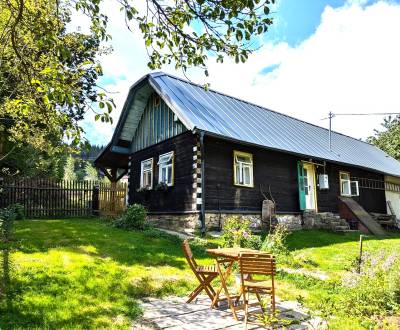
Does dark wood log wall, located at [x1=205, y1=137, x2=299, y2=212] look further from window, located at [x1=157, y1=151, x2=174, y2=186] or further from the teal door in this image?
window, located at [x1=157, y1=151, x2=174, y2=186]

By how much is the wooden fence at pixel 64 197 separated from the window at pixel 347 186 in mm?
11412

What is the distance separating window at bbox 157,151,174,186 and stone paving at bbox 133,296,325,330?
8.40m

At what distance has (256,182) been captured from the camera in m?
14.0

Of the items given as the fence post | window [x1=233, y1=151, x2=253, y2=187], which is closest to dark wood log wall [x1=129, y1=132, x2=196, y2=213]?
window [x1=233, y1=151, x2=253, y2=187]

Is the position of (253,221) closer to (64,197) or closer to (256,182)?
(256,182)

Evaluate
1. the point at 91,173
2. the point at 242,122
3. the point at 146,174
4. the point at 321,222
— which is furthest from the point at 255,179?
the point at 91,173

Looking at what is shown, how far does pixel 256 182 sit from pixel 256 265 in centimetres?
953

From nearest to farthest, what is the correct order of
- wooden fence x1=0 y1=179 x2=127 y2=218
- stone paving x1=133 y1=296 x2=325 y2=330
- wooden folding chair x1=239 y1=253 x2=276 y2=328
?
stone paving x1=133 y1=296 x2=325 y2=330 → wooden folding chair x1=239 y1=253 x2=276 y2=328 → wooden fence x1=0 y1=179 x2=127 y2=218

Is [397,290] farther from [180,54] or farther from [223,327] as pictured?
[180,54]

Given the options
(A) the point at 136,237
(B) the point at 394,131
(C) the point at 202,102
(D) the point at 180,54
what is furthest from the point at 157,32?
(B) the point at 394,131

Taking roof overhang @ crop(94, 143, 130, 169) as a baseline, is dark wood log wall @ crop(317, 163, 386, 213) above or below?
below

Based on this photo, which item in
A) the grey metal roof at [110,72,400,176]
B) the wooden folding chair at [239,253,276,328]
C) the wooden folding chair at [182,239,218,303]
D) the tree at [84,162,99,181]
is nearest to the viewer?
the wooden folding chair at [239,253,276,328]

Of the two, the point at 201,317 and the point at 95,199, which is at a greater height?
the point at 95,199

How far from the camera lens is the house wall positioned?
12648 millimetres
